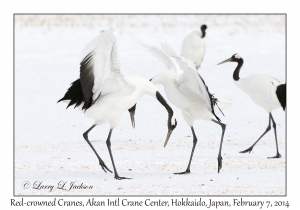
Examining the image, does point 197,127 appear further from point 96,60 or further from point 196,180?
point 96,60

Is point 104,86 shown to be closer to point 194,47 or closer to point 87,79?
point 87,79

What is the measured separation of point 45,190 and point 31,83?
9.08 m

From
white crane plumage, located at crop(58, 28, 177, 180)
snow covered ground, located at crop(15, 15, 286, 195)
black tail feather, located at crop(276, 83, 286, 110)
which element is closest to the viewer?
white crane plumage, located at crop(58, 28, 177, 180)

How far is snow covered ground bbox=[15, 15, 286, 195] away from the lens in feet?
22.5

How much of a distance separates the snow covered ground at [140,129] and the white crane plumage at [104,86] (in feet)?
2.24

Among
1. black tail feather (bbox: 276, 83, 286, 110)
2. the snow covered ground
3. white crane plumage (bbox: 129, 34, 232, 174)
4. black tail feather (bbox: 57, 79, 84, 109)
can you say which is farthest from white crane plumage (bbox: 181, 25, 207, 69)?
black tail feather (bbox: 57, 79, 84, 109)

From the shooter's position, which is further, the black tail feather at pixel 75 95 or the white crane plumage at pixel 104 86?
the black tail feather at pixel 75 95

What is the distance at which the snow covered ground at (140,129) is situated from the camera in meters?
6.85

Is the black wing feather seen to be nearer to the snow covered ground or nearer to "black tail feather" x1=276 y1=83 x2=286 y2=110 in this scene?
the snow covered ground

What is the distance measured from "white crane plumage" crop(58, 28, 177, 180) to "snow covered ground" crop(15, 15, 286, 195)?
0.68 metres

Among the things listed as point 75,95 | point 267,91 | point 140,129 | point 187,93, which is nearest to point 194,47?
point 140,129

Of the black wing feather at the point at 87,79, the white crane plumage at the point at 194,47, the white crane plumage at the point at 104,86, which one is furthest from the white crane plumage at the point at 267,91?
the white crane plumage at the point at 194,47

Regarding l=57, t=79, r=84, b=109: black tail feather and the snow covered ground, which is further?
l=57, t=79, r=84, b=109: black tail feather

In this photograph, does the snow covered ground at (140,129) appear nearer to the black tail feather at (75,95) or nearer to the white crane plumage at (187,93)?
the white crane plumage at (187,93)
